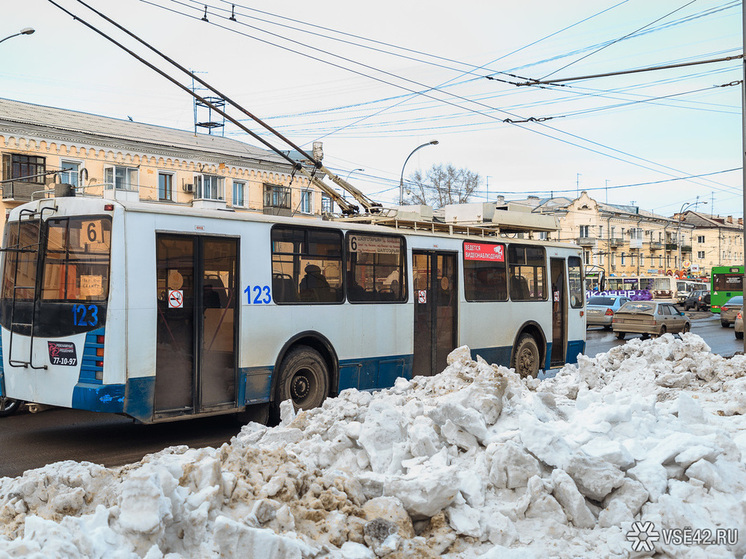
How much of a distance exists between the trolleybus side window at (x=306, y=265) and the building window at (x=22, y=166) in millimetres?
26416

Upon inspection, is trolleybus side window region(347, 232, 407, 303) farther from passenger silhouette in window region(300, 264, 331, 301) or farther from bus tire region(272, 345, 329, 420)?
bus tire region(272, 345, 329, 420)

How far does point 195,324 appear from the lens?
909 centimetres

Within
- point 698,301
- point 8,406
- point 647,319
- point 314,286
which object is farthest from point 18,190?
point 698,301

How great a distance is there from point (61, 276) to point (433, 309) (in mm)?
5977

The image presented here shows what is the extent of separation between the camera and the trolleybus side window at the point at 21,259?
901cm

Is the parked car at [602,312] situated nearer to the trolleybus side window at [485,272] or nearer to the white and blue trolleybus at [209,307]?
the trolleybus side window at [485,272]

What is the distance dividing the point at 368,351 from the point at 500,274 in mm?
3696

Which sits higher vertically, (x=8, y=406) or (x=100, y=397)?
(x=100, y=397)

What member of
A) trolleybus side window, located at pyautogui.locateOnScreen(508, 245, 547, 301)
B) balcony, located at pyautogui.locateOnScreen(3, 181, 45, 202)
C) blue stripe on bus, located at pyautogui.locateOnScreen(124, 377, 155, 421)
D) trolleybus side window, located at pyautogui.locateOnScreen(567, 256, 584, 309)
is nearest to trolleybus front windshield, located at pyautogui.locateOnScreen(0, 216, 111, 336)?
blue stripe on bus, located at pyautogui.locateOnScreen(124, 377, 155, 421)

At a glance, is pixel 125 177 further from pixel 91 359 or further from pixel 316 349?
pixel 91 359

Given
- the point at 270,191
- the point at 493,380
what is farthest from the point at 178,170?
the point at 493,380

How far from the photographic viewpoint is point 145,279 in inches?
340

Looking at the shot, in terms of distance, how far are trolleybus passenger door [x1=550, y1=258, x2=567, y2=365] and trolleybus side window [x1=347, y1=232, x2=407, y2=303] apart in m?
4.67

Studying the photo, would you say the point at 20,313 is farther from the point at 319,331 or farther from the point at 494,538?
the point at 494,538
